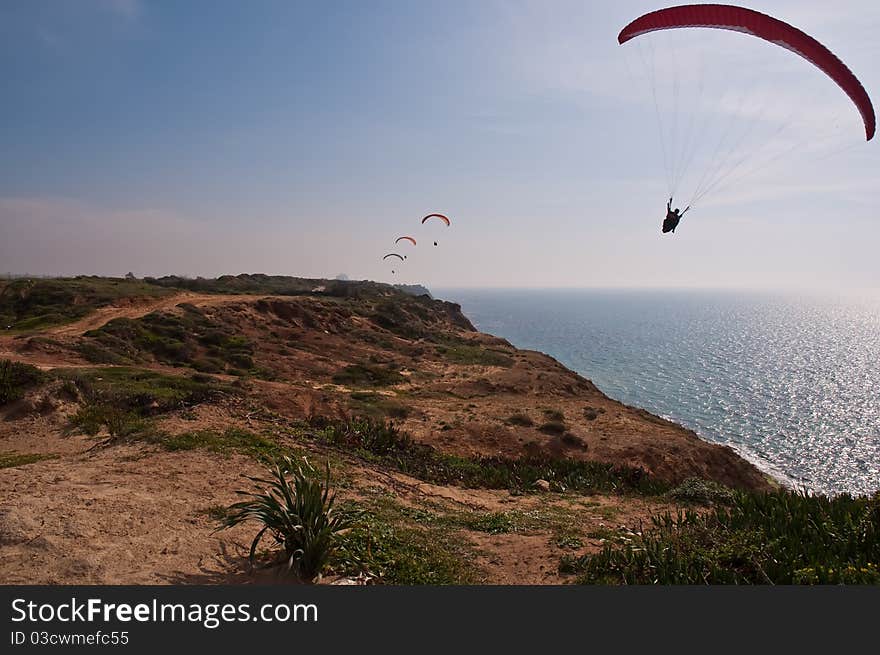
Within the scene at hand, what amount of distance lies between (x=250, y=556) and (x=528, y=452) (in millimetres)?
15797

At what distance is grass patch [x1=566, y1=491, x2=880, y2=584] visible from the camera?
5266 mm

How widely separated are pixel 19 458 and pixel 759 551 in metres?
13.4

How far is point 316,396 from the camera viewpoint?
19.3 m

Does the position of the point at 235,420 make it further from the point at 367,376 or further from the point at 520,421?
the point at 367,376

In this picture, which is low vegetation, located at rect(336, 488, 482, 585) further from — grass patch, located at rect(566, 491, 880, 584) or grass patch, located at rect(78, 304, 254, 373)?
grass patch, located at rect(78, 304, 254, 373)

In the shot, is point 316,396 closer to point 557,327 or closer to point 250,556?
point 250,556

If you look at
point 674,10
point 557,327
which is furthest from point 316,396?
point 557,327

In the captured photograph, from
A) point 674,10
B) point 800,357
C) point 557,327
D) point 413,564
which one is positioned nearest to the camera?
point 413,564

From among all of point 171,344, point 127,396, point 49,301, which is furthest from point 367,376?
point 49,301

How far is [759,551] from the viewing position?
19.0ft

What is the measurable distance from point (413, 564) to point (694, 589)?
3.36m

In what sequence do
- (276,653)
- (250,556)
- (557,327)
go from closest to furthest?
(276,653) < (250,556) < (557,327)

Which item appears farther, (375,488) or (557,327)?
(557,327)

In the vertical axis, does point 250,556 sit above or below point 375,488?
above
